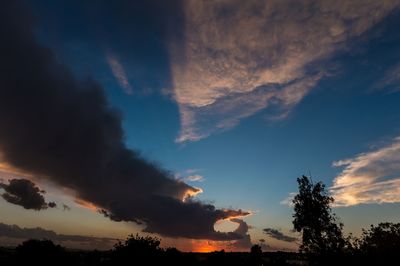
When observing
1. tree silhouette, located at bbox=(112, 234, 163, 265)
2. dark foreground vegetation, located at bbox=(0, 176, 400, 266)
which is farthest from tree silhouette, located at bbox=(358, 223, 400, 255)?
tree silhouette, located at bbox=(112, 234, 163, 265)

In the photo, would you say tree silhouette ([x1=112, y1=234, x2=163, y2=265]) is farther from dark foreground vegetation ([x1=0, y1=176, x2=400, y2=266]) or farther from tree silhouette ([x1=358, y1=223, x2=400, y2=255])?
tree silhouette ([x1=358, y1=223, x2=400, y2=255])

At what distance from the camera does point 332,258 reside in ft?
211

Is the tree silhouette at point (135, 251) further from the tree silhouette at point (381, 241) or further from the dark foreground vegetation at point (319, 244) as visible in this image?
the tree silhouette at point (381, 241)

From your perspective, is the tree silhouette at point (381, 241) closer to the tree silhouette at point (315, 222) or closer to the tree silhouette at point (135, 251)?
the tree silhouette at point (315, 222)

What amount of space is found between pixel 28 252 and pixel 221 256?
73.6m

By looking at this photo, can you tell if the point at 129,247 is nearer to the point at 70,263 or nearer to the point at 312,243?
the point at 312,243

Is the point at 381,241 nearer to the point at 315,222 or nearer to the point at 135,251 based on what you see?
the point at 315,222

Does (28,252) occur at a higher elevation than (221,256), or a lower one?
lower

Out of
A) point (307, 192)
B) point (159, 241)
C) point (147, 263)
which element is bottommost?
point (147, 263)

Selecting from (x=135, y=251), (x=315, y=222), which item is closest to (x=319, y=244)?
(x=315, y=222)

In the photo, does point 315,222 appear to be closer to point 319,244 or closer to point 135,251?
point 319,244

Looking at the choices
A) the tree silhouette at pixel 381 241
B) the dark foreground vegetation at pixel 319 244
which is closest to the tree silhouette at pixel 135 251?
the dark foreground vegetation at pixel 319 244

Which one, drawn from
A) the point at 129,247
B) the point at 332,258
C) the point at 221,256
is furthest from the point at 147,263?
the point at 221,256

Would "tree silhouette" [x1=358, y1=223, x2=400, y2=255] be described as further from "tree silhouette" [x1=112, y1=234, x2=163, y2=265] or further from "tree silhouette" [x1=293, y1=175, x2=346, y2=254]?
"tree silhouette" [x1=112, y1=234, x2=163, y2=265]
